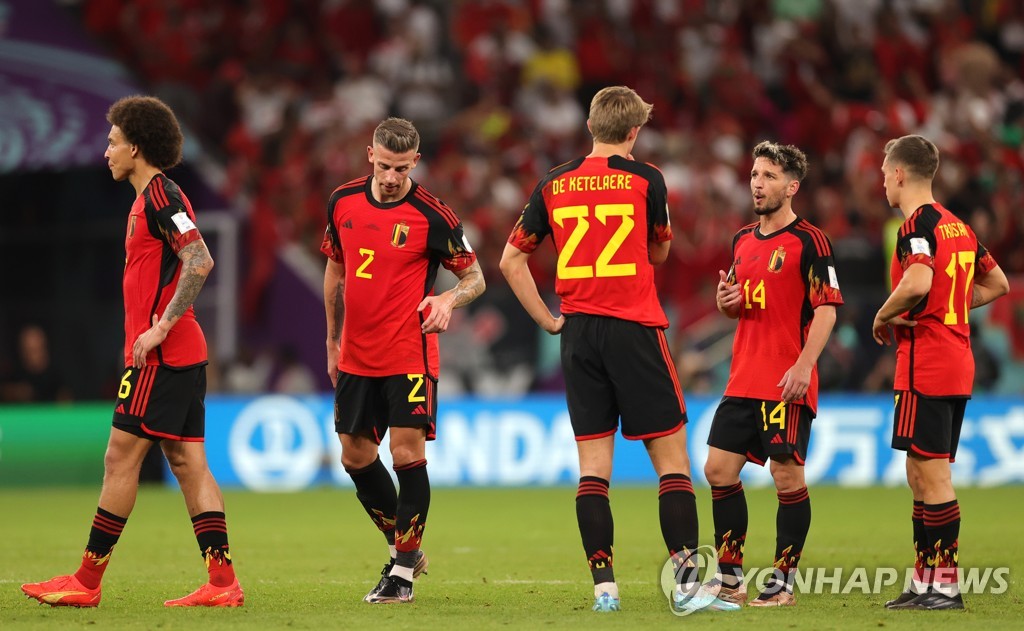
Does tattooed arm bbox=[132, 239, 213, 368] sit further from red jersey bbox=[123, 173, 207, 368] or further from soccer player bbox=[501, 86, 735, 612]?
soccer player bbox=[501, 86, 735, 612]

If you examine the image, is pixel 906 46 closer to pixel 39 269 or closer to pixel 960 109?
pixel 960 109

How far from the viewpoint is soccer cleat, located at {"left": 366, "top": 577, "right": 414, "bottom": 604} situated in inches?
295

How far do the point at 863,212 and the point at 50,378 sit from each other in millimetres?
9519

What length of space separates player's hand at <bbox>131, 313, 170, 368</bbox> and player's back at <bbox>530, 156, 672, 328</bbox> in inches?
79.4

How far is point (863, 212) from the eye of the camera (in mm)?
16953

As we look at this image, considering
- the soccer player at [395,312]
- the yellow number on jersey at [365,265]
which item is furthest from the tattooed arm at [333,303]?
the yellow number on jersey at [365,265]

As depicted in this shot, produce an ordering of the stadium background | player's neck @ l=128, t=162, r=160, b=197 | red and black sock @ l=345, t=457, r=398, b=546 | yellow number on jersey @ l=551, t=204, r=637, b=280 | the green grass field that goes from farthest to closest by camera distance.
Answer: the stadium background < red and black sock @ l=345, t=457, r=398, b=546 < player's neck @ l=128, t=162, r=160, b=197 < yellow number on jersey @ l=551, t=204, r=637, b=280 < the green grass field

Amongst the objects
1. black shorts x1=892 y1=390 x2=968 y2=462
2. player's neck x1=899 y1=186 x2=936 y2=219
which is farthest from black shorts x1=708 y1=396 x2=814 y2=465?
player's neck x1=899 y1=186 x2=936 y2=219

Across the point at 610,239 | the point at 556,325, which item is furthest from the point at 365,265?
the point at 610,239

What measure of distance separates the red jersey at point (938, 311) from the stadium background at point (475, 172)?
4479 mm

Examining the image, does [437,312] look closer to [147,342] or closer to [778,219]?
[147,342]

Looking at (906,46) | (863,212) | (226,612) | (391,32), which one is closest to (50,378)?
(391,32)

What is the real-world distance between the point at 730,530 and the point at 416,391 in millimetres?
1775

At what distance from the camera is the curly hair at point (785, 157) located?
25.1 ft
